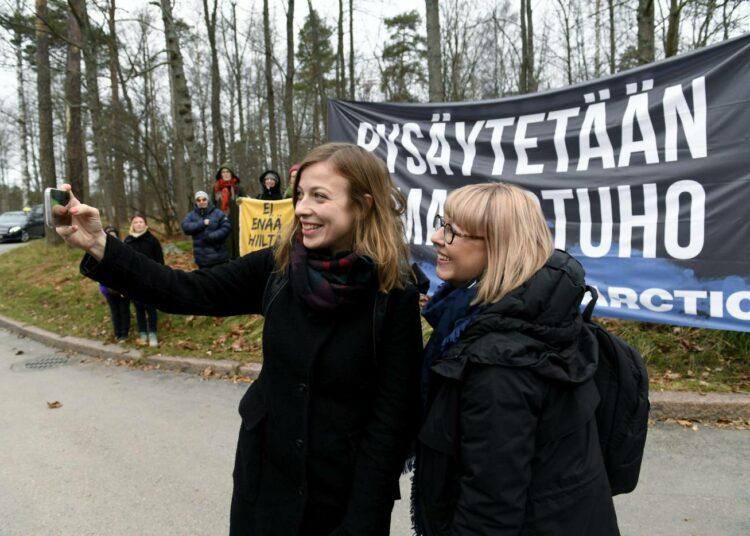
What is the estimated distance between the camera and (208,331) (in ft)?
24.6

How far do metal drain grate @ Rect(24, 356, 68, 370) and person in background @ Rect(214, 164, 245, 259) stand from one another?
10.2 ft

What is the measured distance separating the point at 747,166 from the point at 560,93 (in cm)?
167

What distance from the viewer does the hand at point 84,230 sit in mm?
1644

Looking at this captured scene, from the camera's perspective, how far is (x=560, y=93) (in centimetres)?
491

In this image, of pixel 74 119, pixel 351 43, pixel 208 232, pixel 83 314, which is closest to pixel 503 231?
pixel 208 232

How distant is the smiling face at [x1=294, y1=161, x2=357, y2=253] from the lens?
1702 millimetres

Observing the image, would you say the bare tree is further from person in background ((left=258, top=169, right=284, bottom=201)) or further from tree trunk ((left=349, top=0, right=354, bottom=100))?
person in background ((left=258, top=169, right=284, bottom=201))

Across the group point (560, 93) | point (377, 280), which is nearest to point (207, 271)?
point (377, 280)

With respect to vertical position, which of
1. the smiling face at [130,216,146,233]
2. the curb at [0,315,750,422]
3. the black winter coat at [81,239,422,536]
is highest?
the smiling face at [130,216,146,233]

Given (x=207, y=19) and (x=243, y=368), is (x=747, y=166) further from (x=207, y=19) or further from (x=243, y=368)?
(x=207, y=19)

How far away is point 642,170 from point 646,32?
151 inches

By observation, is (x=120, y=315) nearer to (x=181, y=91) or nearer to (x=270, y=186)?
(x=270, y=186)

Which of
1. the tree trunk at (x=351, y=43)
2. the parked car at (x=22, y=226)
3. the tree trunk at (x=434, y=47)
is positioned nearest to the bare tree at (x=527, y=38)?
the tree trunk at (x=351, y=43)

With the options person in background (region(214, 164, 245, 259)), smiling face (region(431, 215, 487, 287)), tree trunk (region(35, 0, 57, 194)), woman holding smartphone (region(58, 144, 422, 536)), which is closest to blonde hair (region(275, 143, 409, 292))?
woman holding smartphone (region(58, 144, 422, 536))
